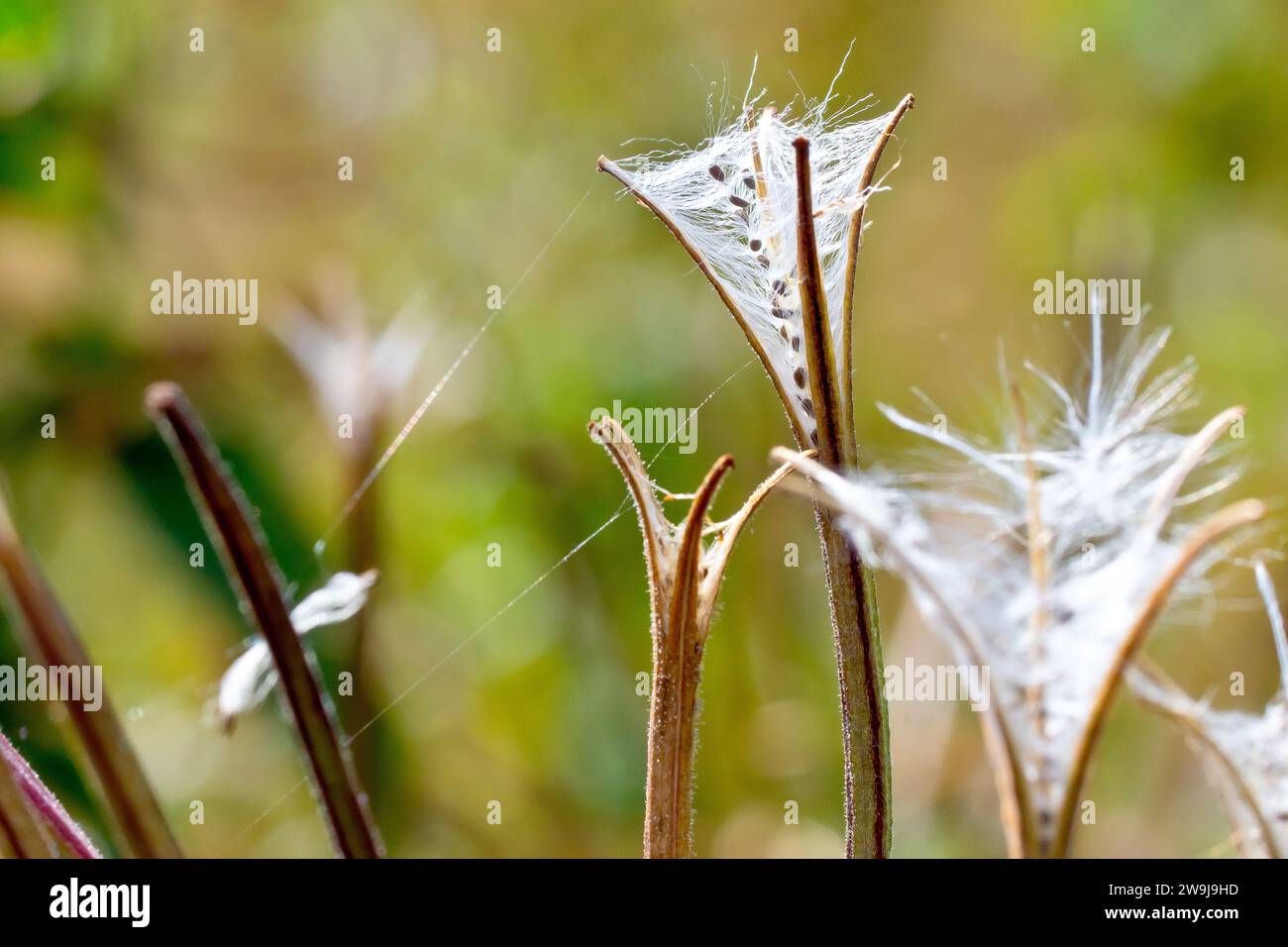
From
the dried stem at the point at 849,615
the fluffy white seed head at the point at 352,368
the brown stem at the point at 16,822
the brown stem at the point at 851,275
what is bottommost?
the brown stem at the point at 16,822

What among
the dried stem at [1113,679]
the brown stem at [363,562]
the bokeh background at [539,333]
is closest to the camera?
the dried stem at [1113,679]

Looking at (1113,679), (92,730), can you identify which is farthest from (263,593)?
(1113,679)

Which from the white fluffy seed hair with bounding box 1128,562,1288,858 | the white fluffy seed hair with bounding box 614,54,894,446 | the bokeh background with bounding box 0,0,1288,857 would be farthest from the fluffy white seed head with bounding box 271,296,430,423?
the white fluffy seed hair with bounding box 1128,562,1288,858

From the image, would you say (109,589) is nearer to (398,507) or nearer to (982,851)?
(398,507)

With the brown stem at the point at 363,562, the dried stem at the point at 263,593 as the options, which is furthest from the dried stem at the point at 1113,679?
the brown stem at the point at 363,562

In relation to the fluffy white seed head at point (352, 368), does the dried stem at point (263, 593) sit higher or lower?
lower

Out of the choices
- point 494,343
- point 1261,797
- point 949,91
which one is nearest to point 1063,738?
point 1261,797

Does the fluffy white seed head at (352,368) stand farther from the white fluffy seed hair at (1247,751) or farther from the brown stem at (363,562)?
the white fluffy seed hair at (1247,751)
